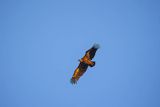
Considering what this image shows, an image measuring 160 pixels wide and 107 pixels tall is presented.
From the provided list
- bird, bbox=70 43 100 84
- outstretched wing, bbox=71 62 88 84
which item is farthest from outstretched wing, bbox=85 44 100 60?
outstretched wing, bbox=71 62 88 84

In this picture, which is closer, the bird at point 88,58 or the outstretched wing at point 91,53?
the bird at point 88,58

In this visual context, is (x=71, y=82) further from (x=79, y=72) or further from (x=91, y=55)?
(x=91, y=55)

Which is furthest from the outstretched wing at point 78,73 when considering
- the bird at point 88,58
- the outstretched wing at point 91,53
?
the outstretched wing at point 91,53

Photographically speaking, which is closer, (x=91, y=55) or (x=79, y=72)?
(x=91, y=55)

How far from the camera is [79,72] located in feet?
97.3

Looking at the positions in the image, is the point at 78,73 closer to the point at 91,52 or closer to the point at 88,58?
the point at 88,58

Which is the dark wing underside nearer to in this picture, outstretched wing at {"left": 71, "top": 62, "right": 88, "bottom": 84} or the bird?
the bird

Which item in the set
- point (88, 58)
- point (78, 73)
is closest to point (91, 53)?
point (88, 58)

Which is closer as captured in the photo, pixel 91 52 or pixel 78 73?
pixel 91 52

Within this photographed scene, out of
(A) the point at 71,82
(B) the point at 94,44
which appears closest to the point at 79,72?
(A) the point at 71,82

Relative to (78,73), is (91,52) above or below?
above

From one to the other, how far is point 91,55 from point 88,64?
0.88 m

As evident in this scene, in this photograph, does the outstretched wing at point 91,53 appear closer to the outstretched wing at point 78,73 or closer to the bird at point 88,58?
the bird at point 88,58

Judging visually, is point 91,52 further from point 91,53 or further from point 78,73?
point 78,73
